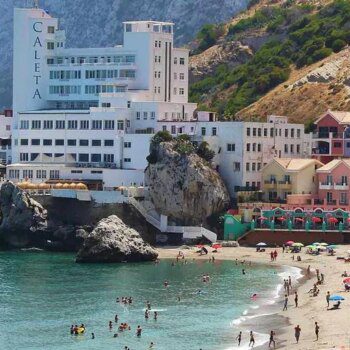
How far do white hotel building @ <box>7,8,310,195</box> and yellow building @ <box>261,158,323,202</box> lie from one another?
2.10 meters

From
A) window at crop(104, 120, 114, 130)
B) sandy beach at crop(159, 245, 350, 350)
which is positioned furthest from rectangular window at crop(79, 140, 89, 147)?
sandy beach at crop(159, 245, 350, 350)

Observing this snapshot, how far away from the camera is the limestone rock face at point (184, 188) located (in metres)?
141

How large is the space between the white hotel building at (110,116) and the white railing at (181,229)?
5.56 metres

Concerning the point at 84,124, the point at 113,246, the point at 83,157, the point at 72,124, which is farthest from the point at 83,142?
the point at 113,246

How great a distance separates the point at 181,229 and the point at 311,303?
36505 millimetres

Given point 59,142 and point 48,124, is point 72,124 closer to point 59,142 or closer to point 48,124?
point 59,142

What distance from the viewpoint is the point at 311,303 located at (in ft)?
344

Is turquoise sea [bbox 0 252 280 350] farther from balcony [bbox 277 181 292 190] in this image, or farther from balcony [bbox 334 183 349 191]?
balcony [bbox 334 183 349 191]

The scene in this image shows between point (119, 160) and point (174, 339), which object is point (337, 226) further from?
point (174, 339)

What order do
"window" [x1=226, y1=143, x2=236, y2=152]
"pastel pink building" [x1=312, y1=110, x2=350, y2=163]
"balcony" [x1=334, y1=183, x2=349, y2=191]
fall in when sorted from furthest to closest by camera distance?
"pastel pink building" [x1=312, y1=110, x2=350, y2=163] → "window" [x1=226, y1=143, x2=236, y2=152] → "balcony" [x1=334, y1=183, x2=349, y2=191]

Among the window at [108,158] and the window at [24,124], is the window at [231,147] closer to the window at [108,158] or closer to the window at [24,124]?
the window at [108,158]

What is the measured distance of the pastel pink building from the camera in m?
152

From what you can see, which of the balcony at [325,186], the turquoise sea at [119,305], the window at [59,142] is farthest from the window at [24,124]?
the balcony at [325,186]

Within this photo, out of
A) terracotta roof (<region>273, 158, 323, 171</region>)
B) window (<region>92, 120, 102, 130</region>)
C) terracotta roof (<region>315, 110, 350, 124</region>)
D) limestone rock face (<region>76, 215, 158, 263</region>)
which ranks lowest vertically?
limestone rock face (<region>76, 215, 158, 263</region>)
